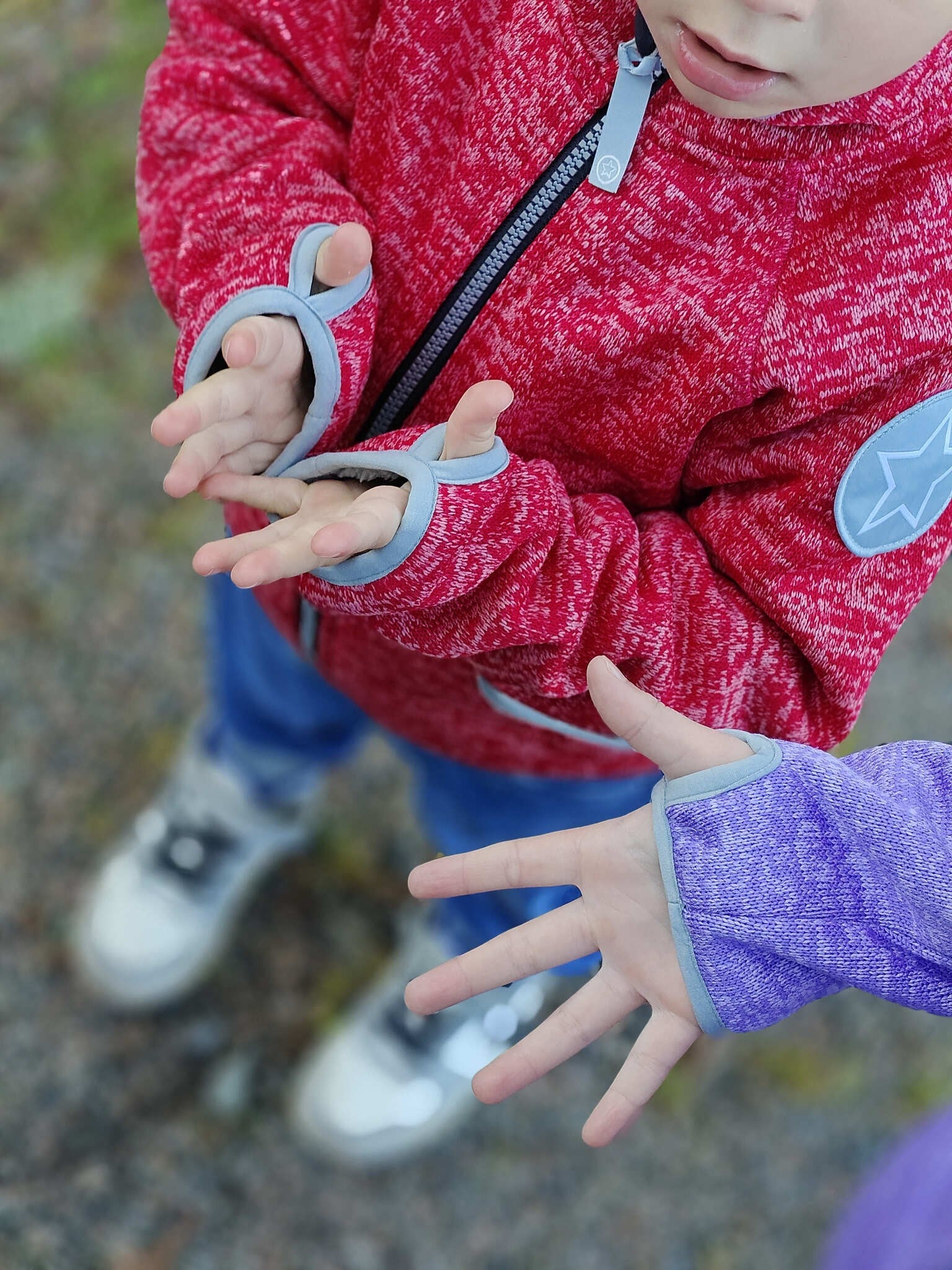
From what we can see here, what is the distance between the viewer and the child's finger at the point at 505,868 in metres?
0.63

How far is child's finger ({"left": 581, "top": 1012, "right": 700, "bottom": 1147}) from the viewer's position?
0.61m

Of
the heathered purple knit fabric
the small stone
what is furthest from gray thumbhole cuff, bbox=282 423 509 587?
the small stone

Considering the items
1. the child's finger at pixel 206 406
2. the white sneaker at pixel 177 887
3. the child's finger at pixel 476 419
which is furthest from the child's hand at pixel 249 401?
the white sneaker at pixel 177 887

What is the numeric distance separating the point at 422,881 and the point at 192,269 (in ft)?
1.37

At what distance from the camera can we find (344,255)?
25.6 inches

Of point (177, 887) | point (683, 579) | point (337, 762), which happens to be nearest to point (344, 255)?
point (683, 579)

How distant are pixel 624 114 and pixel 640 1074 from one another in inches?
20.7

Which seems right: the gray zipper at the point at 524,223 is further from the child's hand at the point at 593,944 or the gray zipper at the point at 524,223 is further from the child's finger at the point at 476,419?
A: the child's hand at the point at 593,944

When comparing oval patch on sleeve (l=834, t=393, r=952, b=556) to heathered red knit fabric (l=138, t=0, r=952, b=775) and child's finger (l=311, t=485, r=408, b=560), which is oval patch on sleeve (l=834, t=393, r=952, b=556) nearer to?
heathered red knit fabric (l=138, t=0, r=952, b=775)

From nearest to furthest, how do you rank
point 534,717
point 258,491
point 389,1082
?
1. point 258,491
2. point 534,717
3. point 389,1082

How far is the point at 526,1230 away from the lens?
1217mm

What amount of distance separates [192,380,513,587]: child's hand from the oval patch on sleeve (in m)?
0.21

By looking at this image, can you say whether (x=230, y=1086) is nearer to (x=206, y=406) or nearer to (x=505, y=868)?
(x=505, y=868)

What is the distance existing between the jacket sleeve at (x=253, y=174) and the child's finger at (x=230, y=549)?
129 millimetres
